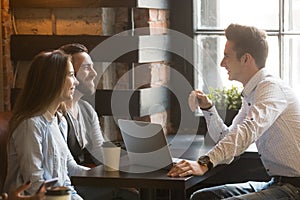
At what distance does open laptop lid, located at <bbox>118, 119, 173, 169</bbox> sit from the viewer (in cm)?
327

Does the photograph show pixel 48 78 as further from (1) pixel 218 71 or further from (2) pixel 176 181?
(1) pixel 218 71

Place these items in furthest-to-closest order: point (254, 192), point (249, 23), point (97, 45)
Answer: point (249, 23) → point (97, 45) → point (254, 192)

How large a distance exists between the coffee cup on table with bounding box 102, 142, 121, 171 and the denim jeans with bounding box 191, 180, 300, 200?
1.84 ft

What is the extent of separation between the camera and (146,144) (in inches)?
131

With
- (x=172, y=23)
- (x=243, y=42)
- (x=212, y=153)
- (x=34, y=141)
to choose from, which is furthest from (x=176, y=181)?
(x=172, y=23)

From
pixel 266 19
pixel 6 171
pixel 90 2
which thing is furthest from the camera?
pixel 266 19

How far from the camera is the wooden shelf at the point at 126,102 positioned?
4.39m

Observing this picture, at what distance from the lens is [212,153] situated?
3.27 metres

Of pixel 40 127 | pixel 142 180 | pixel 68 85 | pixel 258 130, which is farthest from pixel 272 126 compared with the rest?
pixel 40 127

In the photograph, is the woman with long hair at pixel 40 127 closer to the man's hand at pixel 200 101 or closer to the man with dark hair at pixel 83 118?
the man with dark hair at pixel 83 118

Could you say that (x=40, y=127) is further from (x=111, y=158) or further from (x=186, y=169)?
(x=186, y=169)

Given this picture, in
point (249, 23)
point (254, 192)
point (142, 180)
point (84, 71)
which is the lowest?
point (254, 192)

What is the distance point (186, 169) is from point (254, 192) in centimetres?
50

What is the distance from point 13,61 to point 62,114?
890 mm
